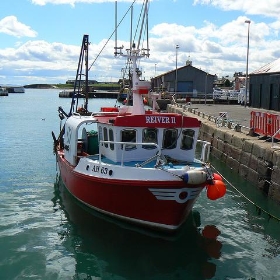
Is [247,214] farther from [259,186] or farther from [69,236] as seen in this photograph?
[69,236]

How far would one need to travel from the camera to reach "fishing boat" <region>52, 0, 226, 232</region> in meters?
11.0

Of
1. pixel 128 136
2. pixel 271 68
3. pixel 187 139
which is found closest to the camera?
pixel 128 136

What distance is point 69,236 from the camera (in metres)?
12.0

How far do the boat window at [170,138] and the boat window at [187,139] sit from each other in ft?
0.88

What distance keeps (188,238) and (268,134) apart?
790 cm

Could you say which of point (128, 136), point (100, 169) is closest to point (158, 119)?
point (128, 136)

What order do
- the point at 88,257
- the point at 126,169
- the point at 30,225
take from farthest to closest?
the point at 30,225 → the point at 126,169 → the point at 88,257

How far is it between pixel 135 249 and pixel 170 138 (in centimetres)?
348

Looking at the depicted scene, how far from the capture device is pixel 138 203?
1145 centimetres

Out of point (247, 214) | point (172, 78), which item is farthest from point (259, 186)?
point (172, 78)

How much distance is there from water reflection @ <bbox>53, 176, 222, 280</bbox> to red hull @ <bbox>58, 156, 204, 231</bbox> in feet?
1.40

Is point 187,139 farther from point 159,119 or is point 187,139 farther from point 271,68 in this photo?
point 271,68

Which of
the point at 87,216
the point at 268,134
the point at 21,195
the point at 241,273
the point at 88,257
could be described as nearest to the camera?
the point at 241,273

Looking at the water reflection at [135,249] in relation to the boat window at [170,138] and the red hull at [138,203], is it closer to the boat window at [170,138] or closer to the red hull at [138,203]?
the red hull at [138,203]
